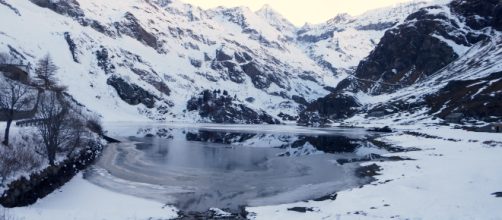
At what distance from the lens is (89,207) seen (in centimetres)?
3381

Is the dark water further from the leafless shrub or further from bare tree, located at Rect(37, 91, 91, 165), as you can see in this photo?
the leafless shrub

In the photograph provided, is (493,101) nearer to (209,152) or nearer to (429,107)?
(429,107)

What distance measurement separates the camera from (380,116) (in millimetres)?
198875

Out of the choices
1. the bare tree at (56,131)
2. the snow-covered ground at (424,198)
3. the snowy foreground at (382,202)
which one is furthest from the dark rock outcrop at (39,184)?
the snow-covered ground at (424,198)

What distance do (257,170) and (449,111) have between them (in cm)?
11156

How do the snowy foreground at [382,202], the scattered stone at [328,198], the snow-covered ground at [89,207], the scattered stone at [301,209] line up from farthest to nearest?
the scattered stone at [328,198] < the scattered stone at [301,209] < the snow-covered ground at [89,207] < the snowy foreground at [382,202]

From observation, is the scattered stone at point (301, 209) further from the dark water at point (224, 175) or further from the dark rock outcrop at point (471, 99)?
the dark rock outcrop at point (471, 99)

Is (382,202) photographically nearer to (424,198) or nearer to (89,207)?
(424,198)

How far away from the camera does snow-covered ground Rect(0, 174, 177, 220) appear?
98.6 feet

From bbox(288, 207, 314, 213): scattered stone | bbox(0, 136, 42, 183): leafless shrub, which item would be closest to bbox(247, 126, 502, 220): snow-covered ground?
bbox(288, 207, 314, 213): scattered stone

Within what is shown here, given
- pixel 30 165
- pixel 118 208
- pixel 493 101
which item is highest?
pixel 493 101

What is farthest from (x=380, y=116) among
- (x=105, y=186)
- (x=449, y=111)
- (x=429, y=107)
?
(x=105, y=186)

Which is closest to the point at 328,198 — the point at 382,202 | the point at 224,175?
the point at 382,202

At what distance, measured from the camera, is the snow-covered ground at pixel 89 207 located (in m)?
30.1
